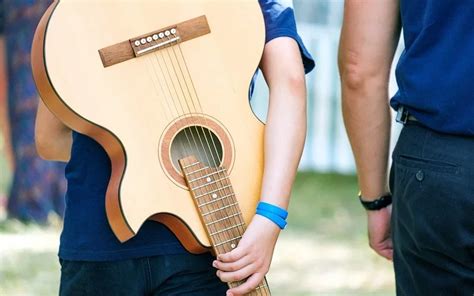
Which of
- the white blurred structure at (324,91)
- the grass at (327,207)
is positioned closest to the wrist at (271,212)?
the grass at (327,207)

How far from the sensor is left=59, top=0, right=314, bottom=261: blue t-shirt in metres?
2.62

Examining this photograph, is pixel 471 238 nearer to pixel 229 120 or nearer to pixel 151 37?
pixel 229 120

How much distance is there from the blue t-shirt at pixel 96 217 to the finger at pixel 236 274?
17 centimetres

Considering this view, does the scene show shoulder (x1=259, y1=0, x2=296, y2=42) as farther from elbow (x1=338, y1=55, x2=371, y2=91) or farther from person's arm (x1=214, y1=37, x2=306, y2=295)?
elbow (x1=338, y1=55, x2=371, y2=91)

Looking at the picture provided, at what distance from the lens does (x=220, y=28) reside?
263 cm

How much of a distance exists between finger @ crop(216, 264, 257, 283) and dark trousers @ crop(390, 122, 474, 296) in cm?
45

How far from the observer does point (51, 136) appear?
9.00ft

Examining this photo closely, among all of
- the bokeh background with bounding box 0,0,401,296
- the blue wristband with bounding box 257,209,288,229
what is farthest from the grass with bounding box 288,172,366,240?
the blue wristband with bounding box 257,209,288,229

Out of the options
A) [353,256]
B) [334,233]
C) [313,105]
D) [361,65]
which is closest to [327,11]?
[313,105]

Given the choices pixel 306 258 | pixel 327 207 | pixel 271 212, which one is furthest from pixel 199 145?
pixel 327 207

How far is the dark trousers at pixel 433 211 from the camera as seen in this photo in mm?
2535

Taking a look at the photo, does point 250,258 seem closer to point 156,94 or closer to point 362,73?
point 156,94

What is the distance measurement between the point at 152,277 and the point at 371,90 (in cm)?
81

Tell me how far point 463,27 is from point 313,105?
8.21 metres
